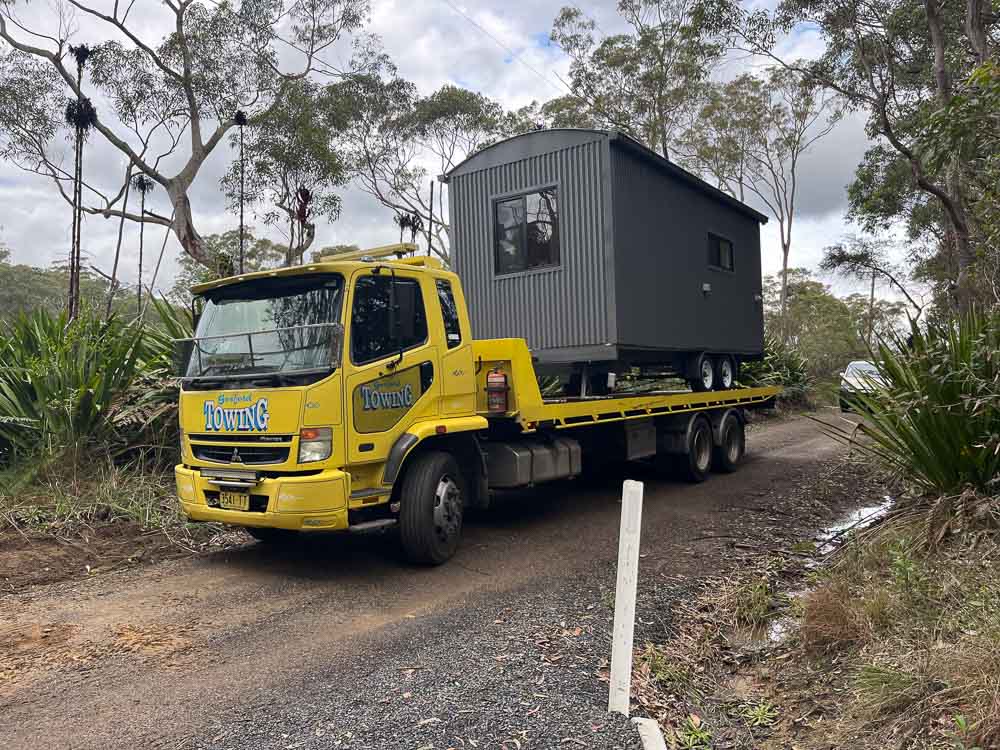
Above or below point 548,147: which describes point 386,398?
below

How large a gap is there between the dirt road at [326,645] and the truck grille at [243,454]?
0.89 m

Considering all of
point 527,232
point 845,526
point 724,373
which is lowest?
point 845,526

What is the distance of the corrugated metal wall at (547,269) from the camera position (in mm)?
8273

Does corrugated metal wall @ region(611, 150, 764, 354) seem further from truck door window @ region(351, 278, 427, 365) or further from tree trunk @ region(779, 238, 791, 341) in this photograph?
tree trunk @ region(779, 238, 791, 341)

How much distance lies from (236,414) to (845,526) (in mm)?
5772

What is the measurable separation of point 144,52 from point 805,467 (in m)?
20.7

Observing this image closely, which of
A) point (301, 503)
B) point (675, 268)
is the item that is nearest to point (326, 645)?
point (301, 503)

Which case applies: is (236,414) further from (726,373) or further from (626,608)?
(726,373)

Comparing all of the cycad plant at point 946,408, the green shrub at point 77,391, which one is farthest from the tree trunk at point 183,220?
the cycad plant at point 946,408

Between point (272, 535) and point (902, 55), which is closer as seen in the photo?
point (272, 535)

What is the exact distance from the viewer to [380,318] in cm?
574

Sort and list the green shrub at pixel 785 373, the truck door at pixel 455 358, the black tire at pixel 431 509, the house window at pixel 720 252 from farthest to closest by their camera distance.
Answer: the green shrub at pixel 785 373, the house window at pixel 720 252, the truck door at pixel 455 358, the black tire at pixel 431 509

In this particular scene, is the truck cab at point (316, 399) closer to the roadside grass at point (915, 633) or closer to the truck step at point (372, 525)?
the truck step at point (372, 525)

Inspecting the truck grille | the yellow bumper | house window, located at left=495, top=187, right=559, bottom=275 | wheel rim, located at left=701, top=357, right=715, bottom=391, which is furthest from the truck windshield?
wheel rim, located at left=701, top=357, right=715, bottom=391
